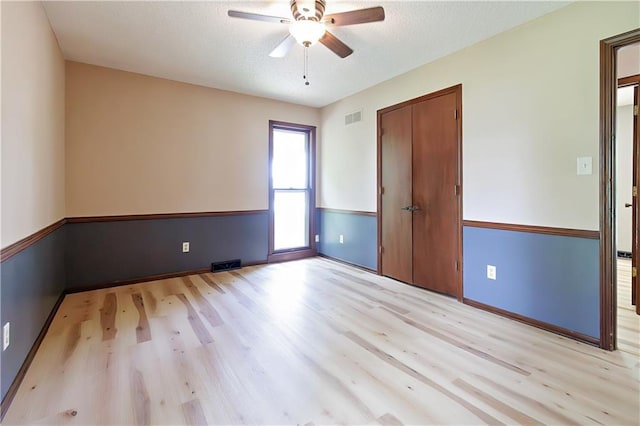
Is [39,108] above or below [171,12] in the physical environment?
below

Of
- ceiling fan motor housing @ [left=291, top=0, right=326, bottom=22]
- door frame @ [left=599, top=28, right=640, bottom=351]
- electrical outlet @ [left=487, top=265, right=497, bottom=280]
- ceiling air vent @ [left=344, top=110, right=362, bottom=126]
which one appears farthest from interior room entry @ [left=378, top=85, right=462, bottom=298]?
ceiling fan motor housing @ [left=291, top=0, right=326, bottom=22]

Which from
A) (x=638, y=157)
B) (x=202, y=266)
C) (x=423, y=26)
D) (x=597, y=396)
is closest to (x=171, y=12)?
(x=423, y=26)

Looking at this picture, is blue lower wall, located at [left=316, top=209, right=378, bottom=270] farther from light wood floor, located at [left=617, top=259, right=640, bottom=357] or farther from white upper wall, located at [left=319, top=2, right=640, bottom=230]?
light wood floor, located at [left=617, top=259, right=640, bottom=357]

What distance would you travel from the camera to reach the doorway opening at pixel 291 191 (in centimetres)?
476

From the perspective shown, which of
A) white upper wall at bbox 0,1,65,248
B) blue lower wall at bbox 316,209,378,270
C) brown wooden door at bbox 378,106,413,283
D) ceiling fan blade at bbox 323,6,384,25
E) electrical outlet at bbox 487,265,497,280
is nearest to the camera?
white upper wall at bbox 0,1,65,248

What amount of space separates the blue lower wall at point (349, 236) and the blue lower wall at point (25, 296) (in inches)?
131

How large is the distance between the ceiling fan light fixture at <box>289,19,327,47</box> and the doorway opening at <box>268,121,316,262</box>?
8.21 feet

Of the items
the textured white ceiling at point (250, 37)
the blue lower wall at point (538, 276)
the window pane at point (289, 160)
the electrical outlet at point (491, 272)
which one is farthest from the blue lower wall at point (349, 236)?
the textured white ceiling at point (250, 37)

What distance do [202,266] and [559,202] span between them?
12.9 feet

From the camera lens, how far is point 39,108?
2273mm

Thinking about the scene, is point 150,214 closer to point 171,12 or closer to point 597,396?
point 171,12

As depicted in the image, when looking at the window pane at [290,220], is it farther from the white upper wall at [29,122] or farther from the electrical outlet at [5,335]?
the electrical outlet at [5,335]

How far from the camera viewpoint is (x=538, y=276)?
251cm

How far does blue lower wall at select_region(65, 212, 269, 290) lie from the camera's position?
11.2 ft
